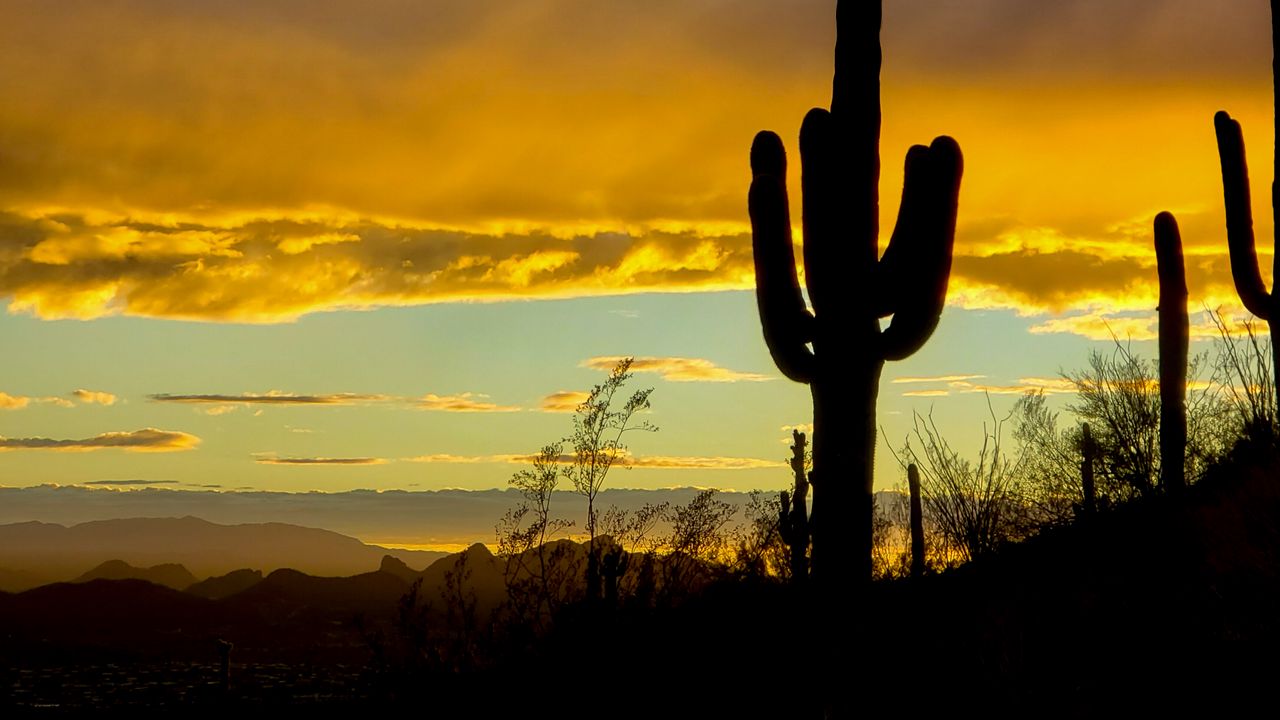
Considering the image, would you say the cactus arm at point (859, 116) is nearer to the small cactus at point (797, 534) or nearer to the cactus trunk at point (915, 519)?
the small cactus at point (797, 534)

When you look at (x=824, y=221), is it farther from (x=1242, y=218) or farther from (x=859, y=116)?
(x=1242, y=218)

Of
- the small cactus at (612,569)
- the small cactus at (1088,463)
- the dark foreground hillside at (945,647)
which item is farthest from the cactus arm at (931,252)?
the small cactus at (1088,463)

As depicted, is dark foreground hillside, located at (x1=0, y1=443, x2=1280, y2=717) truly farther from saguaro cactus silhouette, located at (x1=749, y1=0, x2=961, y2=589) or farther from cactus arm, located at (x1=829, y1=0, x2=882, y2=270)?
cactus arm, located at (x1=829, y1=0, x2=882, y2=270)

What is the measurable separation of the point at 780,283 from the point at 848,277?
0.59m

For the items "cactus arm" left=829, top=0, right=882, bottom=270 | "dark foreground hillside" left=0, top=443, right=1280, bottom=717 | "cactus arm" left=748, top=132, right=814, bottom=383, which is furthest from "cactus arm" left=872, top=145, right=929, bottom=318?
"dark foreground hillside" left=0, top=443, right=1280, bottom=717

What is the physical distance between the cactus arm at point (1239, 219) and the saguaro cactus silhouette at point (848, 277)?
24.2ft

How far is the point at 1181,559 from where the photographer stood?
37.2 feet

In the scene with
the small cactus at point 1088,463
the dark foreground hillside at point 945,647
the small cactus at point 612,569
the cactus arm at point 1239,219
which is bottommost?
the dark foreground hillside at point 945,647

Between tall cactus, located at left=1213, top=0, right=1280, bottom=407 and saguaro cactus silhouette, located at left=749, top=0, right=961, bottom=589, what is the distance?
724 cm

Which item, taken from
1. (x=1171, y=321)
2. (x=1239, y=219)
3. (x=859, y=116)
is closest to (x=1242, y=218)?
(x=1239, y=219)

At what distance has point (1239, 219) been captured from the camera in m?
16.8

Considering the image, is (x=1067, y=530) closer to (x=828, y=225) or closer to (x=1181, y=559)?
(x=1181, y=559)

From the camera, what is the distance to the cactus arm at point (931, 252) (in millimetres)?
10508

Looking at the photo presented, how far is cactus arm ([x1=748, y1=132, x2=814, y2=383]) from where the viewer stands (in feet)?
37.0
